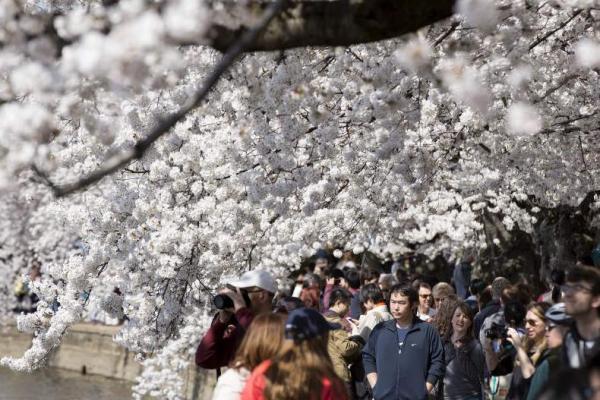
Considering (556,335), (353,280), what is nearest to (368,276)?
(353,280)

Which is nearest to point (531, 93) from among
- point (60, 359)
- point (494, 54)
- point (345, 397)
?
point (494, 54)

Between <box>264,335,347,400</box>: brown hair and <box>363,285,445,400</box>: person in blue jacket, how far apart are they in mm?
2539

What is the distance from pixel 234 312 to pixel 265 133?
2.17 meters

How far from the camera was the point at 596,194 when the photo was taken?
13.8 meters

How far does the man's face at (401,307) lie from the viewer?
25.4 ft

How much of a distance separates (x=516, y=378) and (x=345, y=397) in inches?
55.5

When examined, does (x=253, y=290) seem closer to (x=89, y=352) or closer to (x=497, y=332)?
(x=497, y=332)

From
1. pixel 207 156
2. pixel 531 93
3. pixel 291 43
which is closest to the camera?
pixel 291 43

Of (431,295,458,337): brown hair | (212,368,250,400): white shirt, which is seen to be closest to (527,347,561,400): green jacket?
(212,368,250,400): white shirt

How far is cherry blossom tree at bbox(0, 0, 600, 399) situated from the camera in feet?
15.8

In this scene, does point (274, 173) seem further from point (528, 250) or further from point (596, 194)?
point (528, 250)

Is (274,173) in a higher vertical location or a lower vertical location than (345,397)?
higher

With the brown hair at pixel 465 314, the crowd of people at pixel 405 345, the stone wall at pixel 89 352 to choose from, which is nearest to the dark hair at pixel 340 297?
the crowd of people at pixel 405 345

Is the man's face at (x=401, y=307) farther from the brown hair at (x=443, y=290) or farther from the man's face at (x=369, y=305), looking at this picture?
the brown hair at (x=443, y=290)
